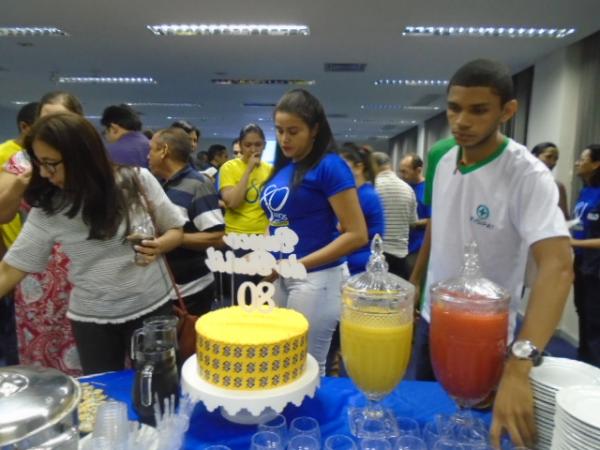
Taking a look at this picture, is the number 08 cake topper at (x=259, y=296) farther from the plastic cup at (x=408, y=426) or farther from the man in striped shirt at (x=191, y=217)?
the man in striped shirt at (x=191, y=217)

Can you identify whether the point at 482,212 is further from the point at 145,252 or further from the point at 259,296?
the point at 145,252

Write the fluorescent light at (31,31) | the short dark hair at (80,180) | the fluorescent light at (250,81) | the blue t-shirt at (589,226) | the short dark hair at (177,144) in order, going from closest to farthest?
1. the short dark hair at (80,180)
2. the short dark hair at (177,144)
3. the blue t-shirt at (589,226)
4. the fluorescent light at (31,31)
5. the fluorescent light at (250,81)

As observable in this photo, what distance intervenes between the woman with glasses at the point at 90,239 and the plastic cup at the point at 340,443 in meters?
0.78

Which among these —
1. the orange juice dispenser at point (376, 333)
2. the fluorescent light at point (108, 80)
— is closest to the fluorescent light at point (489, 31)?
the orange juice dispenser at point (376, 333)

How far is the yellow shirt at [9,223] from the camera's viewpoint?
69.4 inches

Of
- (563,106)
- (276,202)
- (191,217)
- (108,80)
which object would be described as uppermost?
(108,80)

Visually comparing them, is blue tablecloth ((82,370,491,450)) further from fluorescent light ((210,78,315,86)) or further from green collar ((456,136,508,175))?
fluorescent light ((210,78,315,86))

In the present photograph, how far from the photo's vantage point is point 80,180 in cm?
125

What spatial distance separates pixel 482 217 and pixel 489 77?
344mm

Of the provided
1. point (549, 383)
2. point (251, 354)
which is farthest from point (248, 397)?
point (549, 383)

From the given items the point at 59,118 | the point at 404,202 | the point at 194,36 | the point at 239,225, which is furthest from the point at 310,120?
the point at 194,36

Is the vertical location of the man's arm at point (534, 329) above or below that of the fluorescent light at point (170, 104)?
below

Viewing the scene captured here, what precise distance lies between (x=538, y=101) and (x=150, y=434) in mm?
4948

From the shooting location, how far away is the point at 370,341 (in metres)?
0.86
